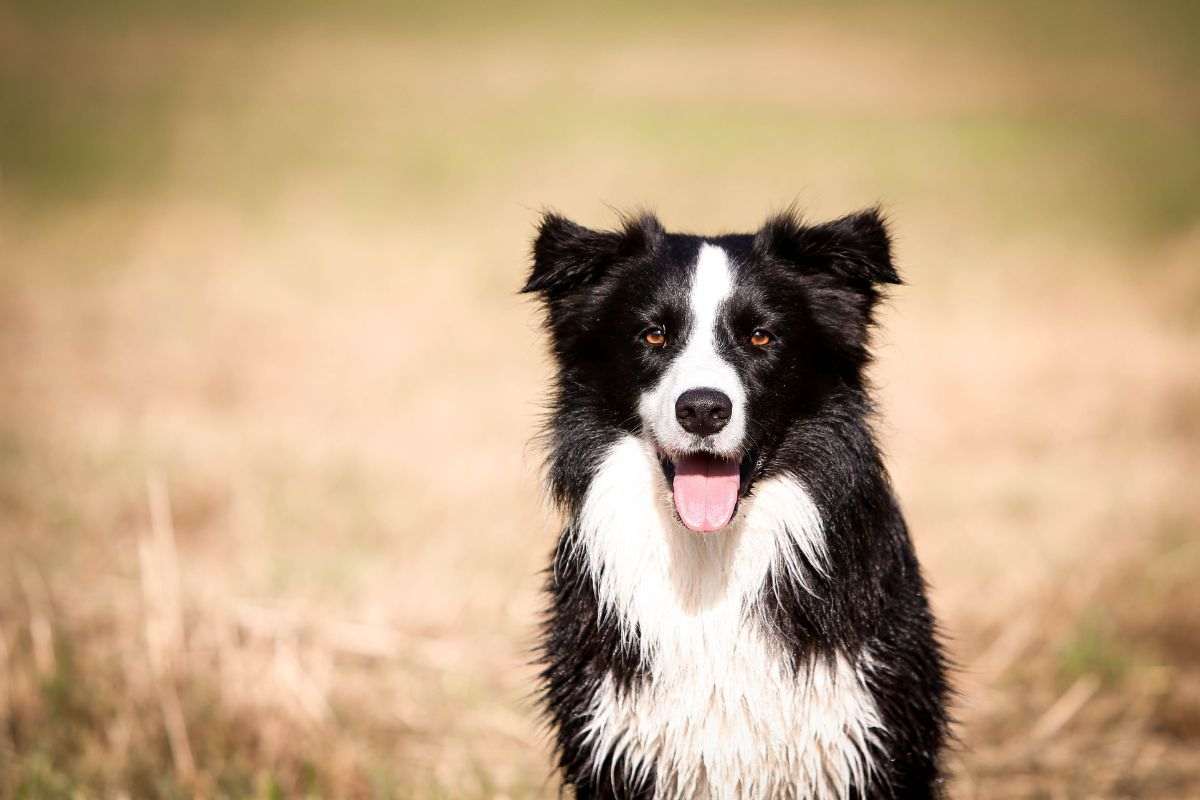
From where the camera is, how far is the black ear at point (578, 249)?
3641 mm

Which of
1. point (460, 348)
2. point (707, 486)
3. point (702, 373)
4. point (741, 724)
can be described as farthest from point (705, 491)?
point (460, 348)

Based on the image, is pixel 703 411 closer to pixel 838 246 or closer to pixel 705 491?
pixel 705 491

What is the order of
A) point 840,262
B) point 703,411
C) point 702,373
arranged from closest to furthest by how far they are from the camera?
point 703,411 → point 702,373 → point 840,262

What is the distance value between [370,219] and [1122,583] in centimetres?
1445

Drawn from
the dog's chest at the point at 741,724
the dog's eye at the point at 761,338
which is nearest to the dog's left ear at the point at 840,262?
the dog's eye at the point at 761,338

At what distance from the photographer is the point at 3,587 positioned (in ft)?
19.7

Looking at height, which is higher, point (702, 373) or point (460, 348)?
point (702, 373)

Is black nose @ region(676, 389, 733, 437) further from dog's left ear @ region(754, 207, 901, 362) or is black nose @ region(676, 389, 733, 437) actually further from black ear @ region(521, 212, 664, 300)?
black ear @ region(521, 212, 664, 300)

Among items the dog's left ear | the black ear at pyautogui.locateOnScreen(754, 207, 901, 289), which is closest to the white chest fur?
the dog's left ear

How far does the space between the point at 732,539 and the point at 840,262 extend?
0.92 m

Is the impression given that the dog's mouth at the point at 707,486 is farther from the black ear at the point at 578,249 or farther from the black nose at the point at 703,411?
the black ear at the point at 578,249

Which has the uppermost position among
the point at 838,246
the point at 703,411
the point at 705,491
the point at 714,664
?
the point at 838,246

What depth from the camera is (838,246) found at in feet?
11.6

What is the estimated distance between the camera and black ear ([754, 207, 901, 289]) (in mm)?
3488
